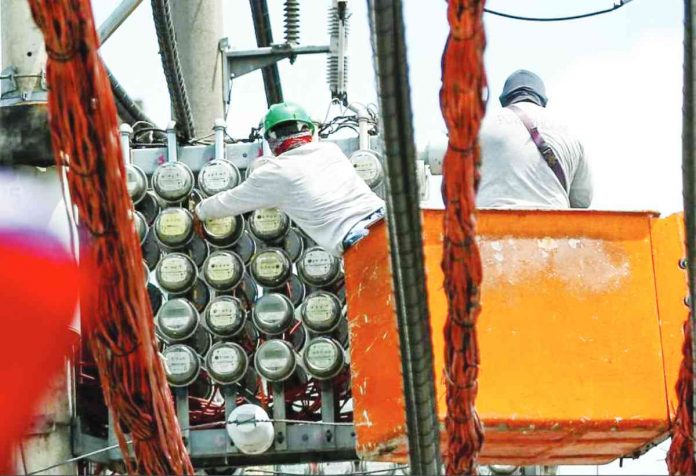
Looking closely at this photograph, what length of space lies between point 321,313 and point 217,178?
1.10 m

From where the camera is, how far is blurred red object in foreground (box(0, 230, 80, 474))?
9.65 m

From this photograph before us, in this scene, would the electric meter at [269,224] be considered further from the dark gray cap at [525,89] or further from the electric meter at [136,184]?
the dark gray cap at [525,89]

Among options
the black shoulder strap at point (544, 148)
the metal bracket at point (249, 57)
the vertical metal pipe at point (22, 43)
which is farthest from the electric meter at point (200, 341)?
the metal bracket at point (249, 57)

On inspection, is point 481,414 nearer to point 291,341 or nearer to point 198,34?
point 291,341

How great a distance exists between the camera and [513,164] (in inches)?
390

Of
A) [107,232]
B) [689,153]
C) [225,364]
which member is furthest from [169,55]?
[689,153]

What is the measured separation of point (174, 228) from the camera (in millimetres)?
11375

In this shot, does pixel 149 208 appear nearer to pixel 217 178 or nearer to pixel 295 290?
pixel 217 178

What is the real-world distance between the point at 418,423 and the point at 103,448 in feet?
13.4

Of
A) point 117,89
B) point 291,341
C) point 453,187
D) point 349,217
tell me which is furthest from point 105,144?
point 117,89

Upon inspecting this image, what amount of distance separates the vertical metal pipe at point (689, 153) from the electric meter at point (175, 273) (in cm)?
477

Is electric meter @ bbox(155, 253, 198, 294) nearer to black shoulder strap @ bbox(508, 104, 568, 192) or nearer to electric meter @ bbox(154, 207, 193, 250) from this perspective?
electric meter @ bbox(154, 207, 193, 250)

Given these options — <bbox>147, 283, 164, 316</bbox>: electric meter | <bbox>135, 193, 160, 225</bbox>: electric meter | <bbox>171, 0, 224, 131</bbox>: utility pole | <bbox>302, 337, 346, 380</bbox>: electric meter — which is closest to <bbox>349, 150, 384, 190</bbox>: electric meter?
<bbox>302, 337, 346, 380</bbox>: electric meter

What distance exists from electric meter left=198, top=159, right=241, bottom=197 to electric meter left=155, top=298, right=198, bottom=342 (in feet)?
2.37
